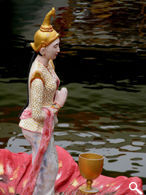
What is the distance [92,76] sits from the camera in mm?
13570

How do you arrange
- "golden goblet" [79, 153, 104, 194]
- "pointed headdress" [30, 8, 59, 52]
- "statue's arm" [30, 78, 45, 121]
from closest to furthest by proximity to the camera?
"statue's arm" [30, 78, 45, 121] < "pointed headdress" [30, 8, 59, 52] < "golden goblet" [79, 153, 104, 194]

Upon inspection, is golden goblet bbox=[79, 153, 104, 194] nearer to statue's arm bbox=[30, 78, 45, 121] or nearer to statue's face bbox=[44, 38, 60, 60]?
statue's arm bbox=[30, 78, 45, 121]

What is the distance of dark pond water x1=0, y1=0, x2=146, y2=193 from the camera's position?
866cm

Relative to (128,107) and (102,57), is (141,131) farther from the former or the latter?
(102,57)

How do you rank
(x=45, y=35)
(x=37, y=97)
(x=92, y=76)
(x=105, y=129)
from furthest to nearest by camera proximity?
(x=92, y=76) → (x=105, y=129) → (x=45, y=35) → (x=37, y=97)

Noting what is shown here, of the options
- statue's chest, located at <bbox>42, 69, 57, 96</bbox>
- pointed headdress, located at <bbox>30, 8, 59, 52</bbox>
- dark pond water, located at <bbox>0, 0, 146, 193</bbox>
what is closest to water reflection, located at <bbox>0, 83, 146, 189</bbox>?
dark pond water, located at <bbox>0, 0, 146, 193</bbox>

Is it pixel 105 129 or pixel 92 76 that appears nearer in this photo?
pixel 105 129

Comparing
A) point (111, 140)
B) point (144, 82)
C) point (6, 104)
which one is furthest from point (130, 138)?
point (144, 82)

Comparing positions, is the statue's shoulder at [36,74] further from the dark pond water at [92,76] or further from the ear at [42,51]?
the dark pond water at [92,76]

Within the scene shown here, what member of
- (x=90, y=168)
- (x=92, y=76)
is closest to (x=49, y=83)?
(x=90, y=168)

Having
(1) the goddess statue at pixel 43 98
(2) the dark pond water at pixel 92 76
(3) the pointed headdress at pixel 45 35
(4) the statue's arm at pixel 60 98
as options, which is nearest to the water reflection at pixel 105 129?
(2) the dark pond water at pixel 92 76

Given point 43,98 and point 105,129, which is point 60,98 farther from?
point 105,129

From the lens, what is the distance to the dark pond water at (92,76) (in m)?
8.66

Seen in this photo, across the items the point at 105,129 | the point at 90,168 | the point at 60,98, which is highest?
the point at 60,98
